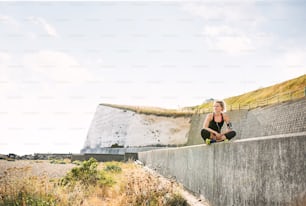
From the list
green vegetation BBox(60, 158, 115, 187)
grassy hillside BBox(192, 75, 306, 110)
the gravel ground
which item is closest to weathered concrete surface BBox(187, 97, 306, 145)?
grassy hillside BBox(192, 75, 306, 110)

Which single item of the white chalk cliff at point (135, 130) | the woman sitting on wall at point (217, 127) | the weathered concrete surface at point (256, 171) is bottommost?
the weathered concrete surface at point (256, 171)

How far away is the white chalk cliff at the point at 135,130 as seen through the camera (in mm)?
80537

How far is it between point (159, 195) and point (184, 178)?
1.89 m

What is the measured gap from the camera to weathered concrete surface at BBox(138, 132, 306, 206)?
3.33 meters

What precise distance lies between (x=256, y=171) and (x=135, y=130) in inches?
3144

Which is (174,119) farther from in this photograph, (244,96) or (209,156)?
→ (209,156)

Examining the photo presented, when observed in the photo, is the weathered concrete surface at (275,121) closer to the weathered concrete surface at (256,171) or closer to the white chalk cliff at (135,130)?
the weathered concrete surface at (256,171)

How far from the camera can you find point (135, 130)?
275ft

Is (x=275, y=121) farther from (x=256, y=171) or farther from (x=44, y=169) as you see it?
(x=256, y=171)

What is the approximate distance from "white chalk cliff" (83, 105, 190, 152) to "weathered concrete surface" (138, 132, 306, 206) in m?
71.4

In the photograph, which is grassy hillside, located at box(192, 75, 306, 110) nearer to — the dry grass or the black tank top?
the black tank top

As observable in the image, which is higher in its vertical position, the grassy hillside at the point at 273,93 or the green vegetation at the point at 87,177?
the grassy hillside at the point at 273,93

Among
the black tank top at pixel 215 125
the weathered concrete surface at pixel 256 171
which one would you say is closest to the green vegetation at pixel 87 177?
the black tank top at pixel 215 125

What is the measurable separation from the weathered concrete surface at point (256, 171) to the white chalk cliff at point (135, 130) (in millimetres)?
71442
